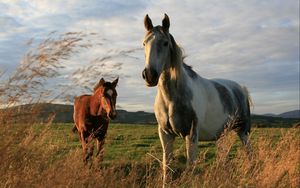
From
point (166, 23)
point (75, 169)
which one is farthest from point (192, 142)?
point (75, 169)

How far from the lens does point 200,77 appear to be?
300 inches

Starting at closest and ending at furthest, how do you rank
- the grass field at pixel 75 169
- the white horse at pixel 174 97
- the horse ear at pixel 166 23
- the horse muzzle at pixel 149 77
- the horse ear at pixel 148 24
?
1. the grass field at pixel 75 169
2. the horse muzzle at pixel 149 77
3. the white horse at pixel 174 97
4. the horse ear at pixel 166 23
5. the horse ear at pixel 148 24

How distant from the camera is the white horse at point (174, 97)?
6.00 m

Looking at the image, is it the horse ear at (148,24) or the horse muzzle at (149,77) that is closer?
the horse muzzle at (149,77)

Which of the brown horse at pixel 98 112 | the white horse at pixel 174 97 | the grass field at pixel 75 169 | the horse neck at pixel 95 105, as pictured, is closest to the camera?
the grass field at pixel 75 169

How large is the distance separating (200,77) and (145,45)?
5.98 ft

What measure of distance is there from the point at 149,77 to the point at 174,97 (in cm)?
94

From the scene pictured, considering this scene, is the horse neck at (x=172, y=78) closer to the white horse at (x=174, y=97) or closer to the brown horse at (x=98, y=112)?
the white horse at (x=174, y=97)

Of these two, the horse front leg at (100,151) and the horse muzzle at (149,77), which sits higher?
the horse muzzle at (149,77)

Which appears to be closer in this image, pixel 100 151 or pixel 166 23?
pixel 100 151

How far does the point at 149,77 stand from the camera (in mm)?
5633

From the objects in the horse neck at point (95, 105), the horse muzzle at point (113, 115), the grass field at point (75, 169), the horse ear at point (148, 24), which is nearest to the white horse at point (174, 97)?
the horse ear at point (148, 24)

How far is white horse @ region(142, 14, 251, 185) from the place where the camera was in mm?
6004

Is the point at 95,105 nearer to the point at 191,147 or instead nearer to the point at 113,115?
the point at 113,115
